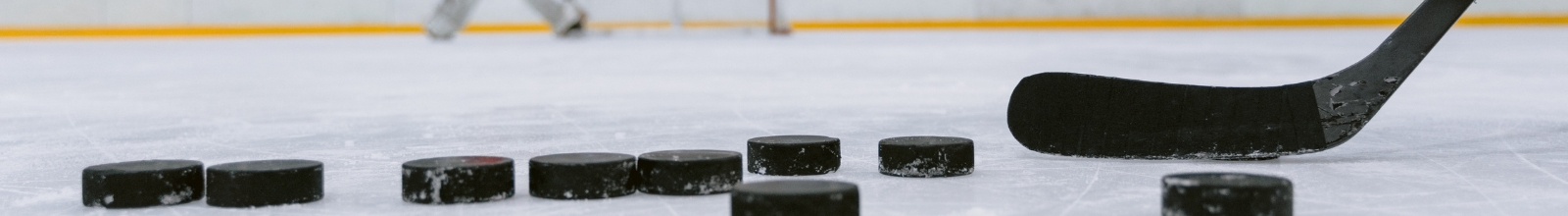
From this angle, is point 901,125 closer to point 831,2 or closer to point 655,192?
point 655,192

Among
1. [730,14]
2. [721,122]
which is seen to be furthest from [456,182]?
[730,14]

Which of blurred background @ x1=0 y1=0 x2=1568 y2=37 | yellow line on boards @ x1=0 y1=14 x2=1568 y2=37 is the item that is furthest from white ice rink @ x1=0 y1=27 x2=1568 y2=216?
blurred background @ x1=0 y1=0 x2=1568 y2=37

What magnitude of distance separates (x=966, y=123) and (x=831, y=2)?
329 inches

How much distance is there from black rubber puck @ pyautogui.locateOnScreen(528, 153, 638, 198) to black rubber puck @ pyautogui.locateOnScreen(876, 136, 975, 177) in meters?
0.24

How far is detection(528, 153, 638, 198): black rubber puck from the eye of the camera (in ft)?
3.27

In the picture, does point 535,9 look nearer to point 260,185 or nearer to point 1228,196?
point 260,185

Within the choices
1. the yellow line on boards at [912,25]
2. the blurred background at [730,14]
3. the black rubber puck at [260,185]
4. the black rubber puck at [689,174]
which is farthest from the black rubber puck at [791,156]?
the yellow line on boards at [912,25]

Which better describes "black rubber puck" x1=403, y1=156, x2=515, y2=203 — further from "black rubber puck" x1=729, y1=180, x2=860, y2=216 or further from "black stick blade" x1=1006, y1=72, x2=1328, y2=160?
"black stick blade" x1=1006, y1=72, x2=1328, y2=160

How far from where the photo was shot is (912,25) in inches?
393

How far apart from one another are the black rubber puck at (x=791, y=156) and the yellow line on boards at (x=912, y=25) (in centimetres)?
825

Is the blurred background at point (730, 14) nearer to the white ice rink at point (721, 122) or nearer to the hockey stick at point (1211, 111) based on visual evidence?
the white ice rink at point (721, 122)

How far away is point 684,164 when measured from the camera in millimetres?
1015

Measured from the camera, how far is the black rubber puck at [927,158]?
113cm

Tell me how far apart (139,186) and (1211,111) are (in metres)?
0.90
